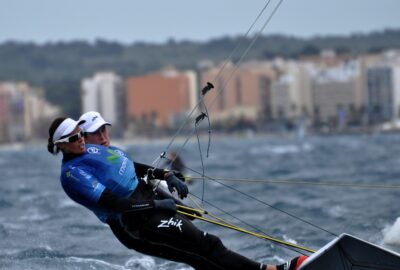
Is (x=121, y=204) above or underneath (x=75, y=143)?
underneath

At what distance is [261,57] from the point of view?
183 m

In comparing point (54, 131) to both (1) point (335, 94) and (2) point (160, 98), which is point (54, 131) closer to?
(1) point (335, 94)

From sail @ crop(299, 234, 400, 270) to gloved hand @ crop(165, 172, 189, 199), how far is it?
79cm

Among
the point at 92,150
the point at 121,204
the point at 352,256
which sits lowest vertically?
the point at 352,256

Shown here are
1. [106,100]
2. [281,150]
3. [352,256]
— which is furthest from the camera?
[106,100]

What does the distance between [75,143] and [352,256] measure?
1.50 m

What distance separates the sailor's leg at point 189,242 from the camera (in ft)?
18.8

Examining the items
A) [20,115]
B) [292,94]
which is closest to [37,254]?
[292,94]

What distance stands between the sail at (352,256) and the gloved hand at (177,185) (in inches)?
31.0

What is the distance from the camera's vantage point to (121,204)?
5.66 m

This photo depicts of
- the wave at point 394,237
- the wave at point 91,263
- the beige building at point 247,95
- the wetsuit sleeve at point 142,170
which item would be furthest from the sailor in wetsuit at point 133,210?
the beige building at point 247,95

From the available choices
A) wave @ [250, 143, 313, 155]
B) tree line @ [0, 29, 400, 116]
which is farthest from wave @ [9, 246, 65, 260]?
tree line @ [0, 29, 400, 116]

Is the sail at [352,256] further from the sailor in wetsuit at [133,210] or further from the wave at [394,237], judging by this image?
the wave at [394,237]

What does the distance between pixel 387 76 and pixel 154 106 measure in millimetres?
32504
